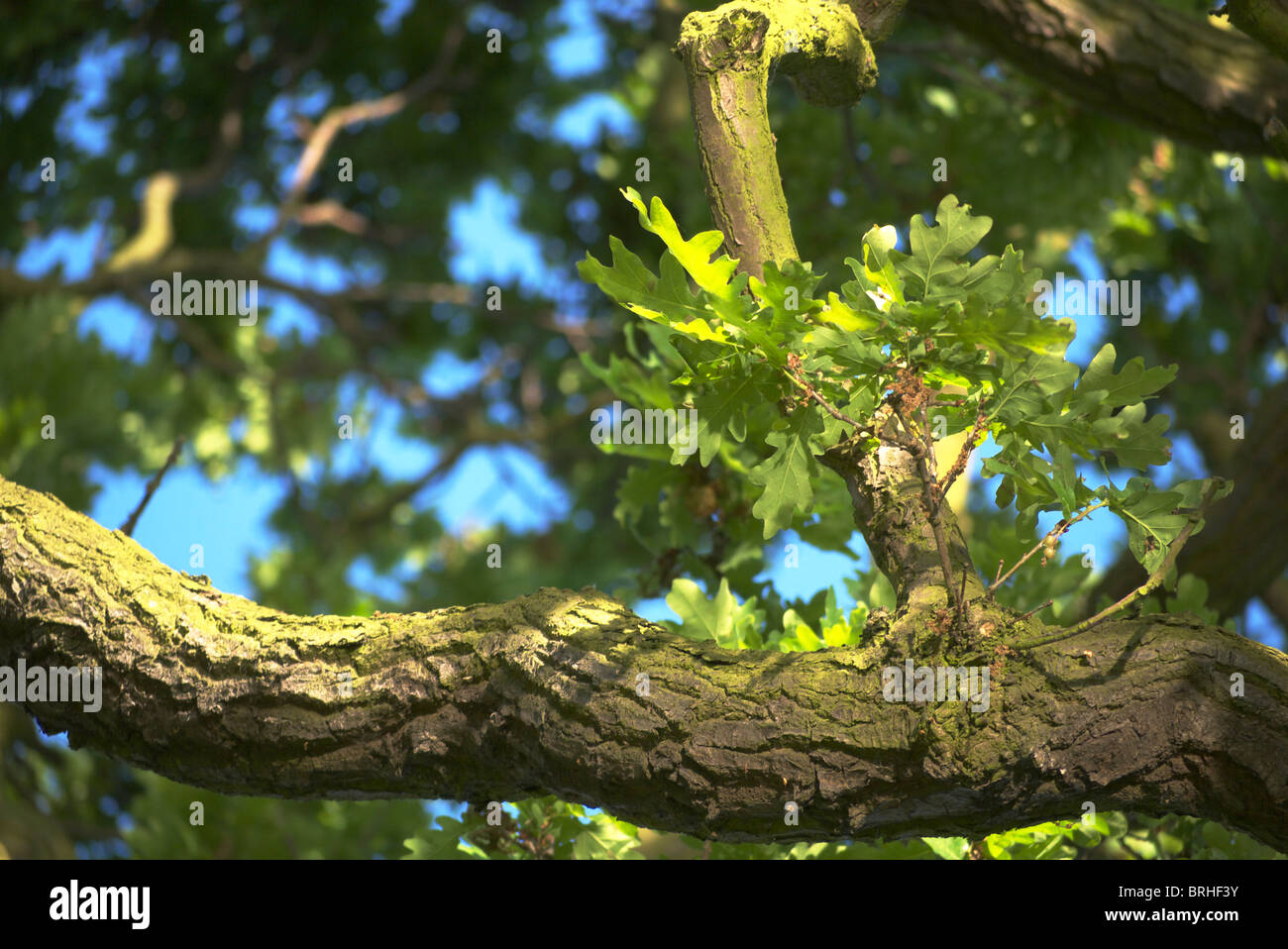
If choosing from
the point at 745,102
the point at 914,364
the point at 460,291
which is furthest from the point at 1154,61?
the point at 460,291

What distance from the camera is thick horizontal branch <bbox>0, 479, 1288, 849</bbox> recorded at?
1343 mm

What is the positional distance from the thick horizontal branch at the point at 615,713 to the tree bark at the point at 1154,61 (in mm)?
1315

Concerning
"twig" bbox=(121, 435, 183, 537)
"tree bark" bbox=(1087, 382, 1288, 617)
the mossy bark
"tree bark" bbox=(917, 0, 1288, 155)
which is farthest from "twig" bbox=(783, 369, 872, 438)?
"tree bark" bbox=(1087, 382, 1288, 617)

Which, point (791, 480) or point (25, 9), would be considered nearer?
point (791, 480)

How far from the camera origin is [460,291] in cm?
652

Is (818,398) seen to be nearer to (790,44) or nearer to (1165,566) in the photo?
(1165,566)

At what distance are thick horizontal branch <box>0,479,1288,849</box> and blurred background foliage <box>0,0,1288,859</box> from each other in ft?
1.49

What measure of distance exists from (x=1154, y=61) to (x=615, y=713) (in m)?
1.73

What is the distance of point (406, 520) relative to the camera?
307 inches

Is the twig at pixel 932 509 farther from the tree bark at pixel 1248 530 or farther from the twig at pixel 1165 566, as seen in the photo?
the tree bark at pixel 1248 530

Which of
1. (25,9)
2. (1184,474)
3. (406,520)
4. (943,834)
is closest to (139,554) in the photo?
(943,834)

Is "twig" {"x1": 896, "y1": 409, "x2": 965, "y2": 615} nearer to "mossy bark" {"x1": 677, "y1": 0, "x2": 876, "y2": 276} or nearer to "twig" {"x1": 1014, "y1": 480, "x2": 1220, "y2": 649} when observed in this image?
"twig" {"x1": 1014, "y1": 480, "x2": 1220, "y2": 649}

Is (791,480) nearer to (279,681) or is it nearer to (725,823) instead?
(725,823)
